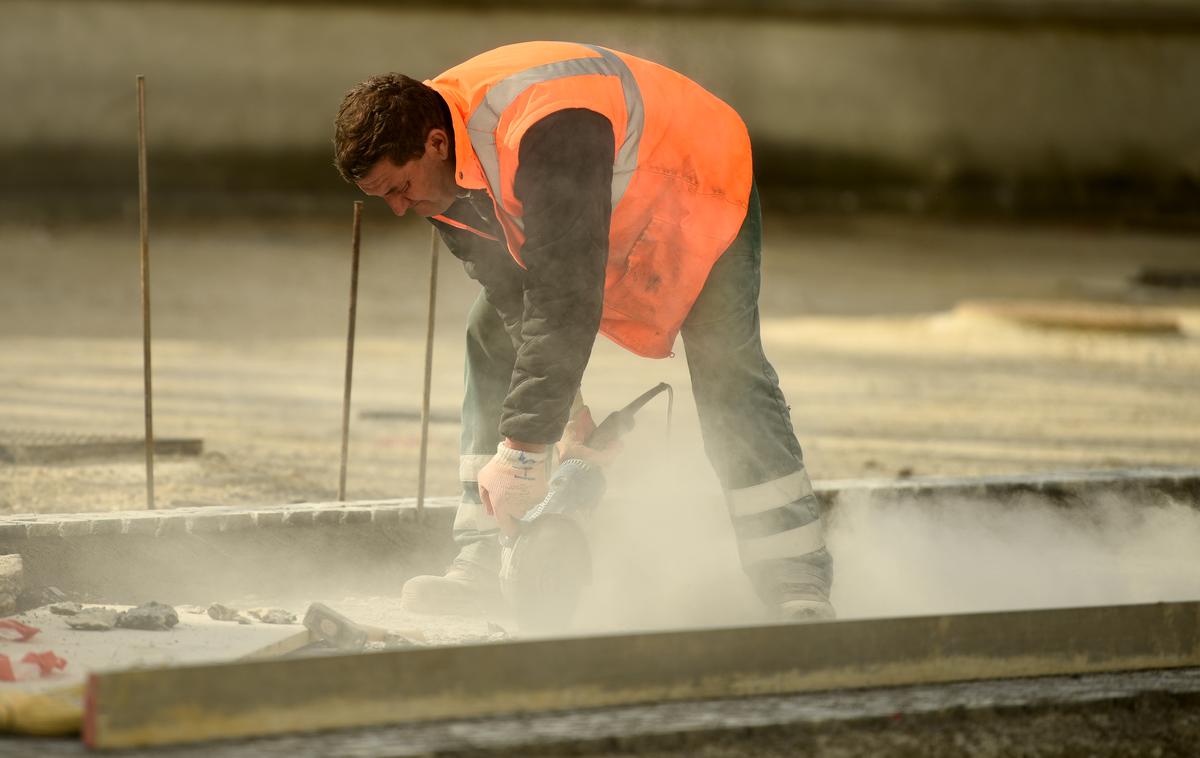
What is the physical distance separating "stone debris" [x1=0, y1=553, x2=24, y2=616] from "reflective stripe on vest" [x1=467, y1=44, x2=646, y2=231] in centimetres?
111

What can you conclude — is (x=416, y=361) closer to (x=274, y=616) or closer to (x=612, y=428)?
(x=612, y=428)

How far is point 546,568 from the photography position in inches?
105

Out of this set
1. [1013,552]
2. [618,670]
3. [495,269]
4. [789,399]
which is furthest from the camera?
[789,399]

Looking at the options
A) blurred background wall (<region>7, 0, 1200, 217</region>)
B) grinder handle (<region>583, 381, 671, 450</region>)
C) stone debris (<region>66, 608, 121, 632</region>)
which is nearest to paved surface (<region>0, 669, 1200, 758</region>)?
stone debris (<region>66, 608, 121, 632</region>)

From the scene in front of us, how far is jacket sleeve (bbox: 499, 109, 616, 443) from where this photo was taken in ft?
7.92

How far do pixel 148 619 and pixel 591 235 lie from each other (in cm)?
104

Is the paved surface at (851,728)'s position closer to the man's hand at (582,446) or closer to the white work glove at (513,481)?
the white work glove at (513,481)

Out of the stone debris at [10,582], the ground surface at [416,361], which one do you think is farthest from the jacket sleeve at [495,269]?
the stone debris at [10,582]

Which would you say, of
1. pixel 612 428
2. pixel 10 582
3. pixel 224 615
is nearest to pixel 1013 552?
pixel 612 428

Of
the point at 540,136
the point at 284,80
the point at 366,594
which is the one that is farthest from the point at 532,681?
the point at 284,80

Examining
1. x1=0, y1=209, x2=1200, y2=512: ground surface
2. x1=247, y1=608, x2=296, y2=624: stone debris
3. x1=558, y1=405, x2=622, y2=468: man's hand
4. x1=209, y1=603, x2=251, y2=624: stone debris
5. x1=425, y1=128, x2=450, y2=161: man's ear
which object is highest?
x1=425, y1=128, x2=450, y2=161: man's ear

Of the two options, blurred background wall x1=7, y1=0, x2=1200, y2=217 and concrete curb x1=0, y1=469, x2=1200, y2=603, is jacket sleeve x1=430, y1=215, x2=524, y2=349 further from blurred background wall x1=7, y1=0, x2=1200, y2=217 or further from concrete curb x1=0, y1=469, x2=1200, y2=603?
blurred background wall x1=7, y1=0, x2=1200, y2=217

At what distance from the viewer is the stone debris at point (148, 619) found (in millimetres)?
2594

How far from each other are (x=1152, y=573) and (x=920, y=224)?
31.0ft
